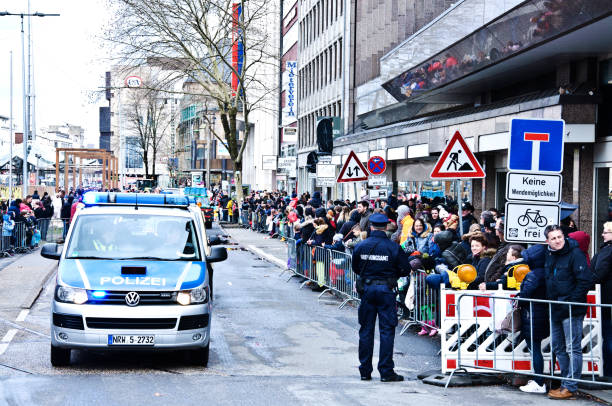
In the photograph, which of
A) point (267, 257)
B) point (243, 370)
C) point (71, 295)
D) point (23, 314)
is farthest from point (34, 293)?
point (267, 257)

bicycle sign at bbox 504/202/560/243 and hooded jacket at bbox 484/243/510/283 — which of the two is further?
hooded jacket at bbox 484/243/510/283

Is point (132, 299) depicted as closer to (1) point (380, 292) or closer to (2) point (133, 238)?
(2) point (133, 238)

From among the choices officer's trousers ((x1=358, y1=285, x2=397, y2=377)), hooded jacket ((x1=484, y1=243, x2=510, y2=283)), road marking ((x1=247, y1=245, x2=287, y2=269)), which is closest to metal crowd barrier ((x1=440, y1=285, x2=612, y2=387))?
officer's trousers ((x1=358, y1=285, x2=397, y2=377))

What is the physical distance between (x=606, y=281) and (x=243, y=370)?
3968 mm

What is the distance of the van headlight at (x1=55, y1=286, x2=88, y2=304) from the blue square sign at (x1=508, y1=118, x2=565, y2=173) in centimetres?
469

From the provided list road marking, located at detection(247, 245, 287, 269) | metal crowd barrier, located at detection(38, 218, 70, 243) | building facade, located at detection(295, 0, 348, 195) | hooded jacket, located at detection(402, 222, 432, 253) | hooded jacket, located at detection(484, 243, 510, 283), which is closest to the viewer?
hooded jacket, located at detection(484, 243, 510, 283)

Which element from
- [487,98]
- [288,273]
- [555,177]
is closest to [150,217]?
[555,177]

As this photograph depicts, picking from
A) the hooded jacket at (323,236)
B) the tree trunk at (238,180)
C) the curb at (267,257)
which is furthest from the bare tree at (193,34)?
the hooded jacket at (323,236)

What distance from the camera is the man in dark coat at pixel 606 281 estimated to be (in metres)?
8.99

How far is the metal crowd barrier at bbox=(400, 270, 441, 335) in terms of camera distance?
12.0 meters

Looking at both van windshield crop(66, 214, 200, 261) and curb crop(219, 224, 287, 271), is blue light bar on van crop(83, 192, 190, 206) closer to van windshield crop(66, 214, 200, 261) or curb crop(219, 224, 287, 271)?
van windshield crop(66, 214, 200, 261)

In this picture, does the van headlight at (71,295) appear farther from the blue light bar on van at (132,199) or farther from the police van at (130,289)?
the blue light bar on van at (132,199)

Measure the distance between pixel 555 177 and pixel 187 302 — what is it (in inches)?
161

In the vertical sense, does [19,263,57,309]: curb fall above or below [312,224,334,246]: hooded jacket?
below
